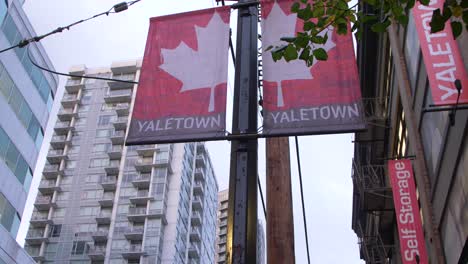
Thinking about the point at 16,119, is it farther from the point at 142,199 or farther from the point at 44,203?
the point at 44,203

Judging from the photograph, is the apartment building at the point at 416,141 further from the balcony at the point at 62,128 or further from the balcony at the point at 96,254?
the balcony at the point at 62,128

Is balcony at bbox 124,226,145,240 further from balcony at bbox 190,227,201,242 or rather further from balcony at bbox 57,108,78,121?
balcony at bbox 57,108,78,121

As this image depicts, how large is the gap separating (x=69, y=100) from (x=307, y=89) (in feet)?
348

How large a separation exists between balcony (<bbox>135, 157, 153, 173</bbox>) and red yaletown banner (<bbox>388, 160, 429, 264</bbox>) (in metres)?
77.0

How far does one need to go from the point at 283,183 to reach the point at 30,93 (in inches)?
1454

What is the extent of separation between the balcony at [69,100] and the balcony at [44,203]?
20.7 metres

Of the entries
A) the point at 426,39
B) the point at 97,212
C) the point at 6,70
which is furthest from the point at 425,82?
the point at 97,212

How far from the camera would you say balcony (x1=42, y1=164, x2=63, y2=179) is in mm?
96000

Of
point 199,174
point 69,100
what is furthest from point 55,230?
point 199,174

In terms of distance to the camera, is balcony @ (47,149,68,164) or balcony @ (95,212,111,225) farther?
balcony @ (47,149,68,164)

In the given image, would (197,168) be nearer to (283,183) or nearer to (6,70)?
(6,70)

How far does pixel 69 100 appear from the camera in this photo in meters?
107

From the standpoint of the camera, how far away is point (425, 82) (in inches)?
554

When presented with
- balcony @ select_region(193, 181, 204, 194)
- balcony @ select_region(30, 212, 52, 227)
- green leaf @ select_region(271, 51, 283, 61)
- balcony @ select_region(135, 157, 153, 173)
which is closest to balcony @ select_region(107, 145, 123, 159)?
balcony @ select_region(135, 157, 153, 173)
